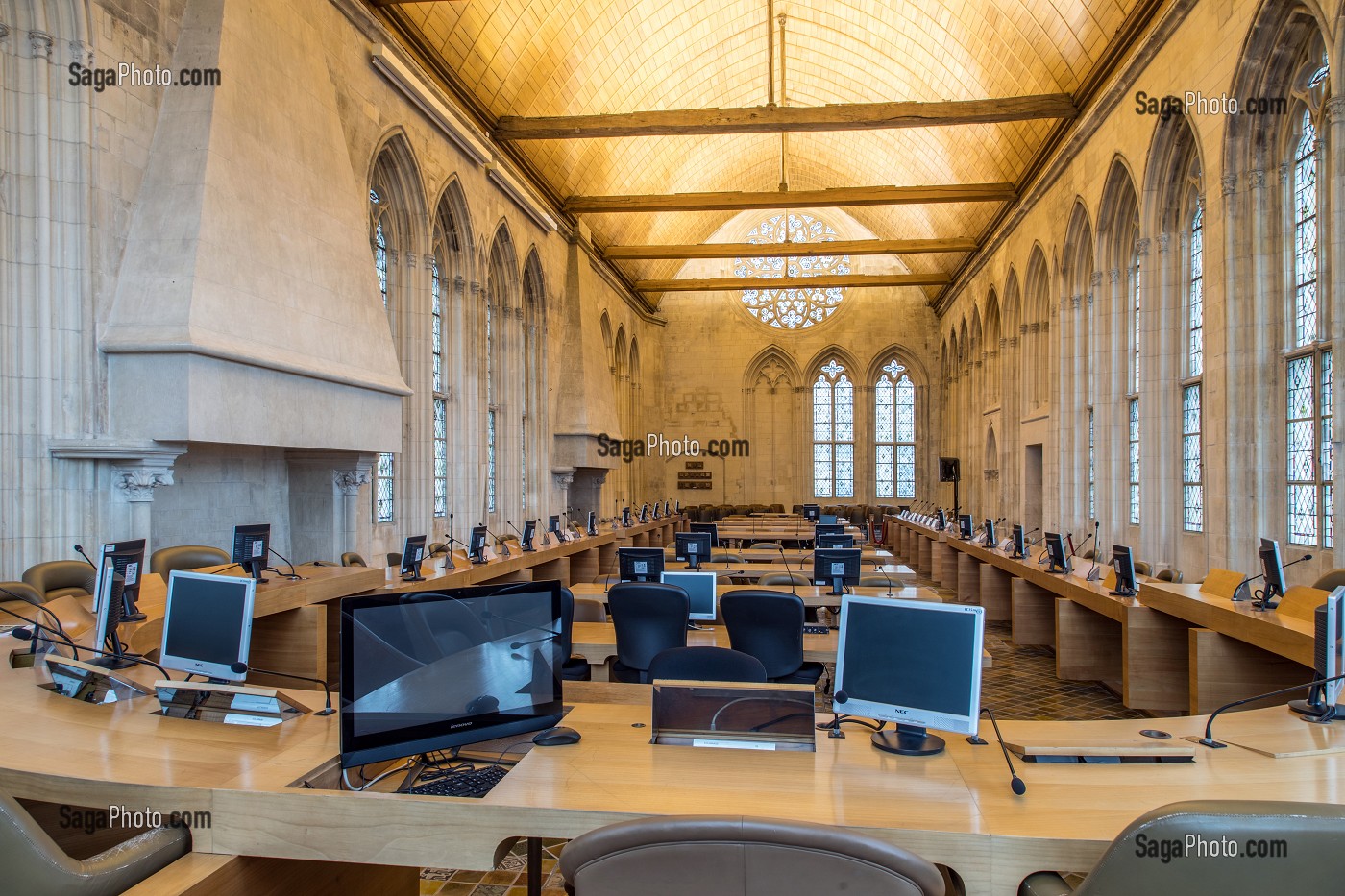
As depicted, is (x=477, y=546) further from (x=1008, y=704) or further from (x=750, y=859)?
(x=750, y=859)

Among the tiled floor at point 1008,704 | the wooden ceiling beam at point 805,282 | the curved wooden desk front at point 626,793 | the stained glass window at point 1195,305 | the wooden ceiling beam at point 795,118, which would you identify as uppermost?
the wooden ceiling beam at point 795,118

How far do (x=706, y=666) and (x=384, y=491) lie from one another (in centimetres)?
783

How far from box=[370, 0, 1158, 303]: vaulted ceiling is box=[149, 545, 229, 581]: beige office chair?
6284 mm

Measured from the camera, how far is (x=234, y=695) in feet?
9.87

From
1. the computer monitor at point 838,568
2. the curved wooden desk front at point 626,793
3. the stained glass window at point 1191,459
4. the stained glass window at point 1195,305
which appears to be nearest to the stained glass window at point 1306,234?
the stained glass window at point 1195,305

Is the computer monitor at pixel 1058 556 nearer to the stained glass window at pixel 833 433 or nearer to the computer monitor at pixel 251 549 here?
the computer monitor at pixel 251 549

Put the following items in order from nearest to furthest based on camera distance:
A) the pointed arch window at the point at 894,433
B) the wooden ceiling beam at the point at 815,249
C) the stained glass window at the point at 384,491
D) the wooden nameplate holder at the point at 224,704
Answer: the wooden nameplate holder at the point at 224,704, the stained glass window at the point at 384,491, the wooden ceiling beam at the point at 815,249, the pointed arch window at the point at 894,433

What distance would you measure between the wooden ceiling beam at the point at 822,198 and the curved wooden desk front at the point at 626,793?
12769 millimetres

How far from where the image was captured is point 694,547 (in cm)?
840

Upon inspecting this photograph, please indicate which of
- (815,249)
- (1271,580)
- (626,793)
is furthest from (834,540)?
(815,249)

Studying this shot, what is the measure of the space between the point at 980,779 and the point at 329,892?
1.91 m

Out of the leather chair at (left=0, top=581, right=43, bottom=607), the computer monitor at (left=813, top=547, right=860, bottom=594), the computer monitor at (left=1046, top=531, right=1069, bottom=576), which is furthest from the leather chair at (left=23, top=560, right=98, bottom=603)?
the computer monitor at (left=1046, top=531, right=1069, bottom=576)

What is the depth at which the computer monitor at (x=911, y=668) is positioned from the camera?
270 cm

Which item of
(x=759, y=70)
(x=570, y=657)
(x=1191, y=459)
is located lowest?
(x=570, y=657)
